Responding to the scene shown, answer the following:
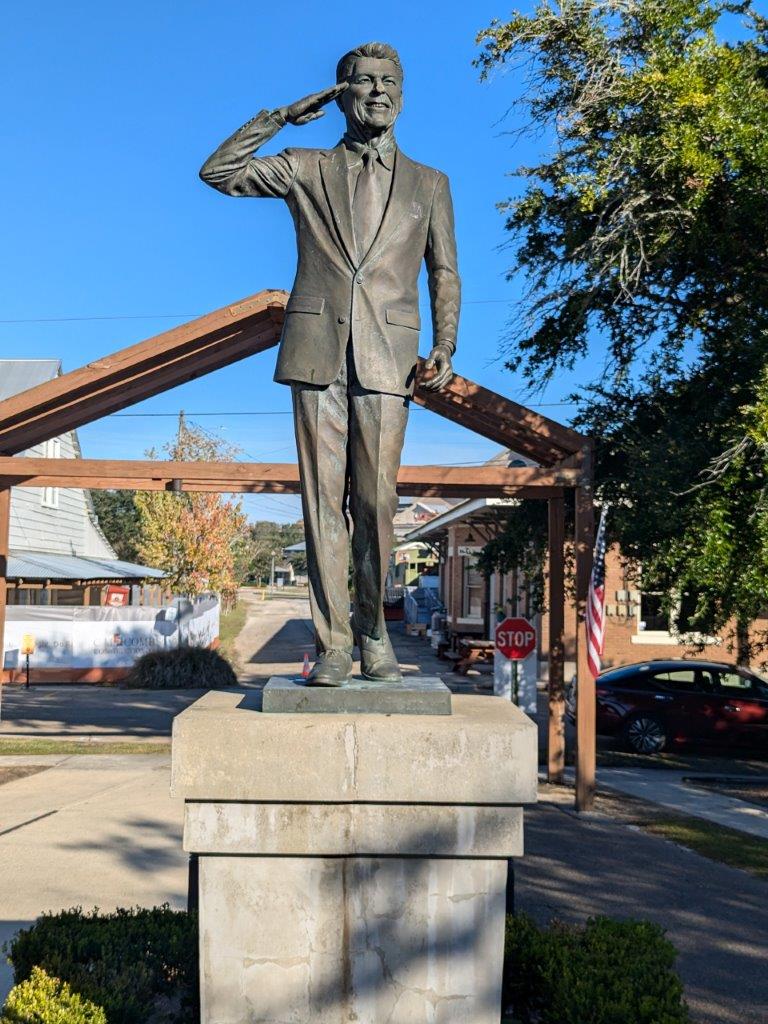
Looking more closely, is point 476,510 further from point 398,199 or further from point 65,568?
point 398,199

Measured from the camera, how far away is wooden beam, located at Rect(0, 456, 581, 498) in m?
12.3

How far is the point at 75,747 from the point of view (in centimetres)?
1532

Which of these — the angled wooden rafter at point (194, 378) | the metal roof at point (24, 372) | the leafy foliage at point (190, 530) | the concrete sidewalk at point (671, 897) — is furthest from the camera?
the leafy foliage at point (190, 530)

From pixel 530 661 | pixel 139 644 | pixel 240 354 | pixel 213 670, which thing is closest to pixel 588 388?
pixel 530 661

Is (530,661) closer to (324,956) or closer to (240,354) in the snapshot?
(240,354)

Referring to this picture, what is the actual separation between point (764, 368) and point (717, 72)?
323cm

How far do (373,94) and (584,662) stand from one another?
335 inches

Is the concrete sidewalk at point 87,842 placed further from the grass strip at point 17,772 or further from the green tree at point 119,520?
the green tree at point 119,520

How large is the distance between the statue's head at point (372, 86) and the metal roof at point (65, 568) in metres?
20.5

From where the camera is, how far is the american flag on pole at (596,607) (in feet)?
37.5

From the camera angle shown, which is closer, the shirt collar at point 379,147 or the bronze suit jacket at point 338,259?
the bronze suit jacket at point 338,259

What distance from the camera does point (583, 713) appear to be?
11.8m

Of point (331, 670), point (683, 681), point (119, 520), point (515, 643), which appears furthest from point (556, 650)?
point (119, 520)

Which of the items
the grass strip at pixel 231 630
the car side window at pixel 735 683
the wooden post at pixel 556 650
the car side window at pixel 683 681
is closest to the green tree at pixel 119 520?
the grass strip at pixel 231 630
